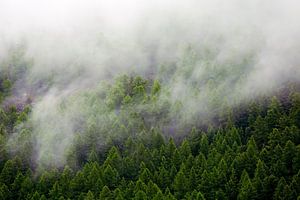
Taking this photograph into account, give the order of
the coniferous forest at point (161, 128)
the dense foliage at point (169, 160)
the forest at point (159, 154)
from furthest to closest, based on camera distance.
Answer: the coniferous forest at point (161, 128)
the forest at point (159, 154)
the dense foliage at point (169, 160)

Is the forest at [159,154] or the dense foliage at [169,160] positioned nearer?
the dense foliage at [169,160]

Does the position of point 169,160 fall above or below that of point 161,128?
below

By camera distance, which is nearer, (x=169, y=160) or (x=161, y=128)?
(x=169, y=160)

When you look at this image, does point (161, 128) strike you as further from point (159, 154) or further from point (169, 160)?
point (169, 160)

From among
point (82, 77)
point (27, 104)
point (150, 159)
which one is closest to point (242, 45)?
point (82, 77)

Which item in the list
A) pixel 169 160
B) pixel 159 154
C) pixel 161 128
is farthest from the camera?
pixel 161 128

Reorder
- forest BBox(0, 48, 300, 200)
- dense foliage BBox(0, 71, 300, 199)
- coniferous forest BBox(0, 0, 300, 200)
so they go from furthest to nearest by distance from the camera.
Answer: coniferous forest BBox(0, 0, 300, 200) → forest BBox(0, 48, 300, 200) → dense foliage BBox(0, 71, 300, 199)

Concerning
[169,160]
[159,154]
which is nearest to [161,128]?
[159,154]

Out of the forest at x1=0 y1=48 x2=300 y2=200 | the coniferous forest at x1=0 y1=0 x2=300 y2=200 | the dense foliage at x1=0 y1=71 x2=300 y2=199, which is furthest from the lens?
the coniferous forest at x1=0 y1=0 x2=300 y2=200

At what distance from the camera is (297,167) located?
310 ft

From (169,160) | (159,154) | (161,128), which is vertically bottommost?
(169,160)

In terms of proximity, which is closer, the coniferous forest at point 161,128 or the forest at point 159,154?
the forest at point 159,154

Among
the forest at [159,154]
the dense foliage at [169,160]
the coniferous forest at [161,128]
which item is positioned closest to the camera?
the dense foliage at [169,160]

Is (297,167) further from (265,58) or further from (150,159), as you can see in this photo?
(265,58)
